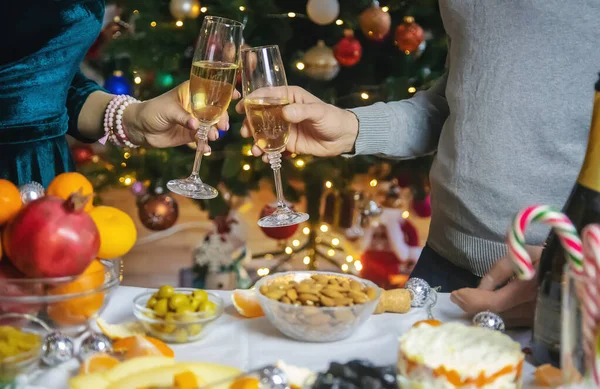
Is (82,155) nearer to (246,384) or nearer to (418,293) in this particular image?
(418,293)

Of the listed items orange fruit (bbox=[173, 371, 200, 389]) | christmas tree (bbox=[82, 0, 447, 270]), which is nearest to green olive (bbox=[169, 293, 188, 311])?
orange fruit (bbox=[173, 371, 200, 389])

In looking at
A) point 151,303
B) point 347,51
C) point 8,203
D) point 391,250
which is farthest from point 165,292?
point 391,250

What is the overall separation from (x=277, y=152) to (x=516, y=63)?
1.65 ft

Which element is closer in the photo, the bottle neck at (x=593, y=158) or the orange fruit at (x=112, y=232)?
the bottle neck at (x=593, y=158)

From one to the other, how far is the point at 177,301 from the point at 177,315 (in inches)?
1.1

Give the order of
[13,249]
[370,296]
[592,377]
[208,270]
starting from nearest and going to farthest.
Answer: [592,377]
[13,249]
[370,296]
[208,270]

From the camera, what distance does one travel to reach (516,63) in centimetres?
122

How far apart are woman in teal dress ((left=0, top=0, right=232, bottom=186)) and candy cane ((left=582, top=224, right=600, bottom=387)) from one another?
0.98 metres

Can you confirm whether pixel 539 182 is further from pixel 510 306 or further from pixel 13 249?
pixel 13 249

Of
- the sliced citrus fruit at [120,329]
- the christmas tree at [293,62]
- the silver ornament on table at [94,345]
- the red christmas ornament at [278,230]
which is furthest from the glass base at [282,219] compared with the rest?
the red christmas ornament at [278,230]

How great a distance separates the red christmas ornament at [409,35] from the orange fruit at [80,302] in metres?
1.98

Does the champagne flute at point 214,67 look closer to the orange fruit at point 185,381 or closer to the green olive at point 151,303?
the green olive at point 151,303

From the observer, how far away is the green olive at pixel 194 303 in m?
0.86

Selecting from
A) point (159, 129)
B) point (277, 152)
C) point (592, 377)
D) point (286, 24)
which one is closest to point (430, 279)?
point (277, 152)
